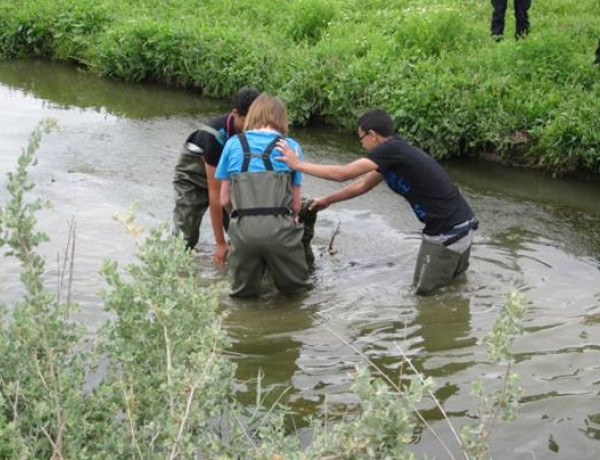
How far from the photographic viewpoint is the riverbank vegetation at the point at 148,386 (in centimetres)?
365

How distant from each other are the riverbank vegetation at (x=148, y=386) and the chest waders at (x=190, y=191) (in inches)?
141

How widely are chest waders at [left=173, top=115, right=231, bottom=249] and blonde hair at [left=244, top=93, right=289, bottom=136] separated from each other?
1104 mm

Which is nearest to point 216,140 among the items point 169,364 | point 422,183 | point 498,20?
point 422,183

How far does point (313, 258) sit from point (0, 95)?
778cm

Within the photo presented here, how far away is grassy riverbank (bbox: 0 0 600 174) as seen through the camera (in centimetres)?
1067

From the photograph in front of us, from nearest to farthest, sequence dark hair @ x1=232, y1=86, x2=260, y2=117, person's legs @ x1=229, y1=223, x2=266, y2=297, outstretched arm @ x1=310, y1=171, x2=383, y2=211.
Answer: person's legs @ x1=229, y1=223, x2=266, y2=297
dark hair @ x1=232, y1=86, x2=260, y2=117
outstretched arm @ x1=310, y1=171, x2=383, y2=211

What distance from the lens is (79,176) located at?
1045 cm

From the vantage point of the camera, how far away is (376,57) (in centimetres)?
1242

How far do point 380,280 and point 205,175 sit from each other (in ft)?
5.42

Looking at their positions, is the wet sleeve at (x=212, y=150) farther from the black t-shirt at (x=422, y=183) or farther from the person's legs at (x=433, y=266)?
the person's legs at (x=433, y=266)

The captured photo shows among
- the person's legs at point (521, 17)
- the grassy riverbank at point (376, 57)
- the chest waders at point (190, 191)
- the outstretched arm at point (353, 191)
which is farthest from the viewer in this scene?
the person's legs at point (521, 17)

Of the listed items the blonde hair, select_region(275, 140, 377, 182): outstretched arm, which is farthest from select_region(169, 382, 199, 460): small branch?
the blonde hair

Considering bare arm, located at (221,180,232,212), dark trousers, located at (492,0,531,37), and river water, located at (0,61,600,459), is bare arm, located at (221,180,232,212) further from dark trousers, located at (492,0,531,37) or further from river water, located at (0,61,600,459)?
dark trousers, located at (492,0,531,37)

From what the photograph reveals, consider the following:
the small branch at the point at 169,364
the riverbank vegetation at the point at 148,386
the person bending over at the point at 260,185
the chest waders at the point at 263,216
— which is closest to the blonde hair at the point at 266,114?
the person bending over at the point at 260,185
